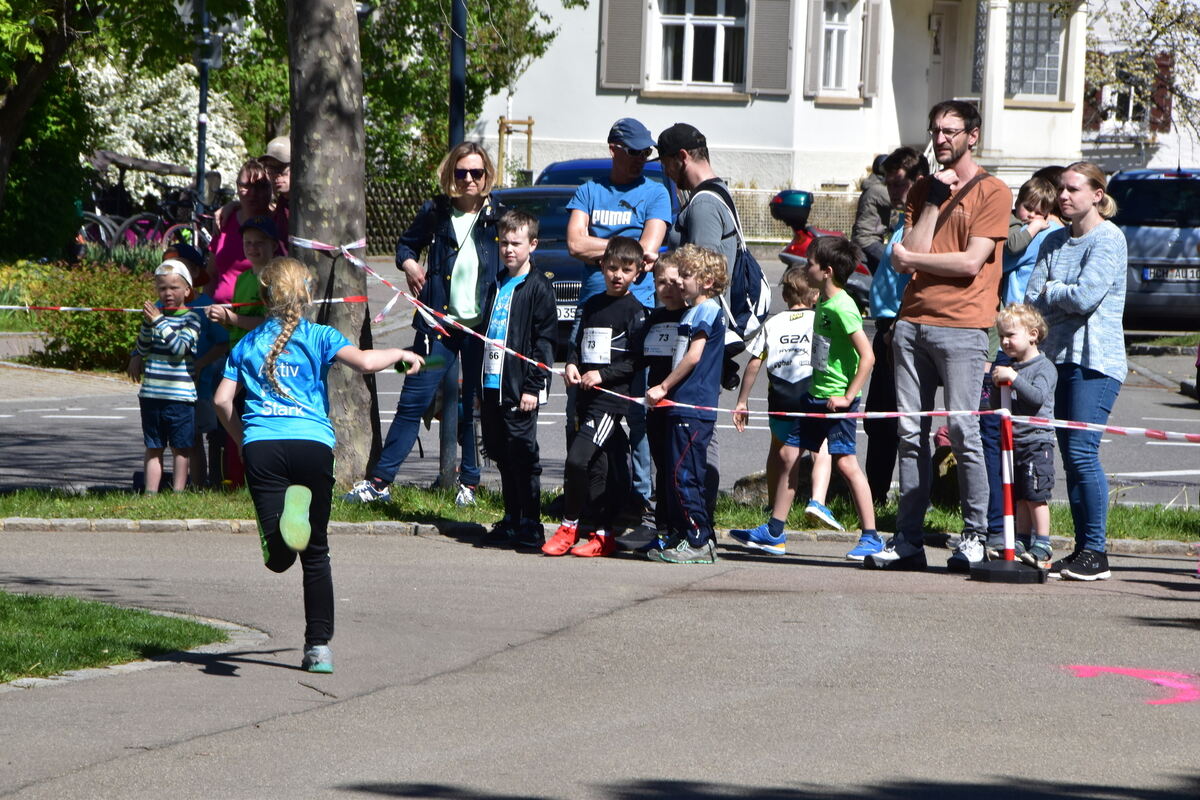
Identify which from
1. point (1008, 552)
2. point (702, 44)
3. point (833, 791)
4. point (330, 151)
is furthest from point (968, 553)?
point (702, 44)

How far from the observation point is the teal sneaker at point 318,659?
646 cm

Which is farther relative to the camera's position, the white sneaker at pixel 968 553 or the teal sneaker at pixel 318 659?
the white sneaker at pixel 968 553

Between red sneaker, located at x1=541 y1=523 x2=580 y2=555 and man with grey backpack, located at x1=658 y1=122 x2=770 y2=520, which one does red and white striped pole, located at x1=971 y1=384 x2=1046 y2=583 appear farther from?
red sneaker, located at x1=541 y1=523 x2=580 y2=555

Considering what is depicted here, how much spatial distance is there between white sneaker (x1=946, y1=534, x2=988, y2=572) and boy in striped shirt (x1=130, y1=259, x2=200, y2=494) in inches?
180

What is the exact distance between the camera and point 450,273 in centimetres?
983

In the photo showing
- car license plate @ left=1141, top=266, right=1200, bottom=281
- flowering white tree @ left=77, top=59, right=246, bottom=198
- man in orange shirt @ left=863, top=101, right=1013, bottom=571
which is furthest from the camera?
flowering white tree @ left=77, top=59, right=246, bottom=198

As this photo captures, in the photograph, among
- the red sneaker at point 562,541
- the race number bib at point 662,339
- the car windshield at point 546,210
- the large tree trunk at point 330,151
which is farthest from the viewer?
the car windshield at point 546,210

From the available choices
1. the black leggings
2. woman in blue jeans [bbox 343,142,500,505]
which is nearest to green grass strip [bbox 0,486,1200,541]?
woman in blue jeans [bbox 343,142,500,505]

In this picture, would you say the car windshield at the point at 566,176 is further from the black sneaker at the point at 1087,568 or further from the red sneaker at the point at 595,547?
the black sneaker at the point at 1087,568

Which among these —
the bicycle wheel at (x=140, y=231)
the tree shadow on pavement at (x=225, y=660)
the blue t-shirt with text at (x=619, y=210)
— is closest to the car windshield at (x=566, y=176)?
the bicycle wheel at (x=140, y=231)

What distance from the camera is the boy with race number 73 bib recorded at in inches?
348

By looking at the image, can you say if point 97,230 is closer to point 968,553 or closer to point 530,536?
point 530,536

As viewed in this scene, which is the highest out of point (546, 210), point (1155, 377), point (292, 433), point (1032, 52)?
point (1032, 52)

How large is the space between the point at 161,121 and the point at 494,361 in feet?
101
